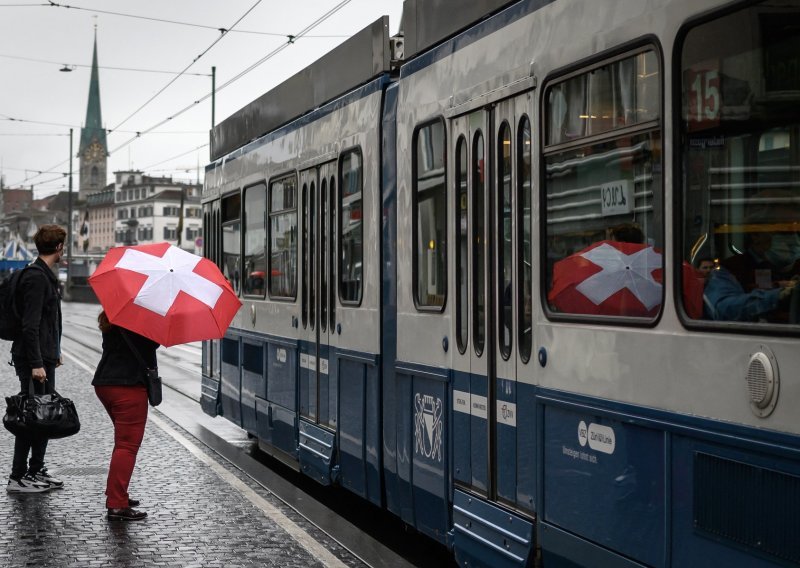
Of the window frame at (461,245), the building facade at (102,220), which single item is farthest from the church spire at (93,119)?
the window frame at (461,245)

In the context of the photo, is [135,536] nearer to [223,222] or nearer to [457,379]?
[457,379]

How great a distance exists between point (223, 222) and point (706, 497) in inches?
370

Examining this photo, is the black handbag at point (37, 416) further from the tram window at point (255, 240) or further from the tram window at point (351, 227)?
the tram window at point (255, 240)

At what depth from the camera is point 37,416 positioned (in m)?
8.81

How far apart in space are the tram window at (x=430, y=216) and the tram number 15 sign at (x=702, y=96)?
2468 mm

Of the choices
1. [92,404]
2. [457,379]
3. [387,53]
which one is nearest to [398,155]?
[387,53]

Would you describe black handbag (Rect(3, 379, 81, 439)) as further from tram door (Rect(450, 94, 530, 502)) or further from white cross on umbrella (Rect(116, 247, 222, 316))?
tram door (Rect(450, 94, 530, 502))

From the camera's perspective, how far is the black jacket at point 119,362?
326 inches

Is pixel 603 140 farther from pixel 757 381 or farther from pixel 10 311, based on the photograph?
pixel 10 311

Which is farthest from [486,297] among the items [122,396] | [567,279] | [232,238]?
[232,238]

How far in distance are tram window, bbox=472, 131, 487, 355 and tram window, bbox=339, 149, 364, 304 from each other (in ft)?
6.58

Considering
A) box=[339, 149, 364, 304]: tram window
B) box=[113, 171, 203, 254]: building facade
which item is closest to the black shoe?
box=[339, 149, 364, 304]: tram window

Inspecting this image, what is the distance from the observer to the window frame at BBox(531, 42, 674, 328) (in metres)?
4.47

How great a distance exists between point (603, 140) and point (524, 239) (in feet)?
2.88
